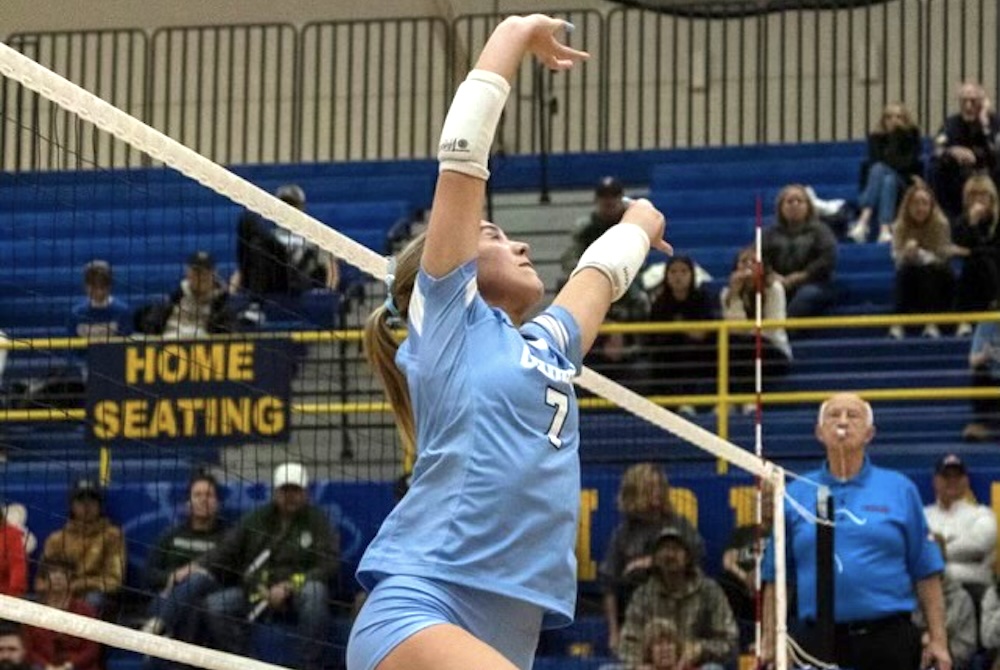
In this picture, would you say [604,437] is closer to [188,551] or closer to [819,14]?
[188,551]

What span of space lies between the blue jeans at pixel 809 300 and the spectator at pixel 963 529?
8.64 feet

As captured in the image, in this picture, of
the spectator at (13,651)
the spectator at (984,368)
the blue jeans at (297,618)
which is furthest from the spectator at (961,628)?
the spectator at (13,651)

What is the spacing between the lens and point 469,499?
4.24m

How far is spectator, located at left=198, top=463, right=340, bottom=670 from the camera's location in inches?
448

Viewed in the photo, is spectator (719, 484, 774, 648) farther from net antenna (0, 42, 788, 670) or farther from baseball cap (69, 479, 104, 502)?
net antenna (0, 42, 788, 670)

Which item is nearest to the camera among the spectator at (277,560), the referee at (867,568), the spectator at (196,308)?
the referee at (867,568)

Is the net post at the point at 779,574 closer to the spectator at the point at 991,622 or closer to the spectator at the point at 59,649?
the spectator at the point at 991,622

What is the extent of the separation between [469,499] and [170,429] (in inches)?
294

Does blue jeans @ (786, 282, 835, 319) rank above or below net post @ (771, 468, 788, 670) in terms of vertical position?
above

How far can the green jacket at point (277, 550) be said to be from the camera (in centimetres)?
1160

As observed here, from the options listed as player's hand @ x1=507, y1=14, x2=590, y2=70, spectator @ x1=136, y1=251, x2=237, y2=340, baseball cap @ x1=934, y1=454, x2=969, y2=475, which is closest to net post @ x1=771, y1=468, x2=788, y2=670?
baseball cap @ x1=934, y1=454, x2=969, y2=475

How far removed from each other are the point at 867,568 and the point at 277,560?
3.56 metres

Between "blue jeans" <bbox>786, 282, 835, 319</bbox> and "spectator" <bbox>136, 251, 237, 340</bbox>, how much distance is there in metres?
3.88

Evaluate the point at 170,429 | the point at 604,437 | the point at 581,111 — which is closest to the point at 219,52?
the point at 581,111
